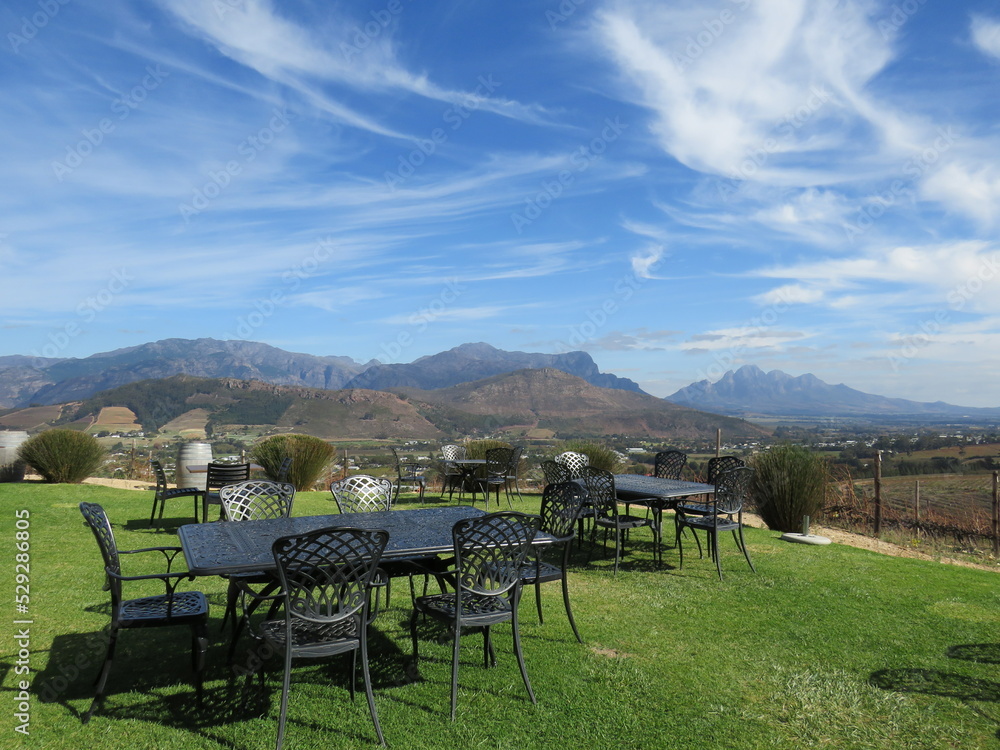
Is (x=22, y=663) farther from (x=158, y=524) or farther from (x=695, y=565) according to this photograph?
(x=695, y=565)

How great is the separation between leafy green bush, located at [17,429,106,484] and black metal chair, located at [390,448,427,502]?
5457 millimetres

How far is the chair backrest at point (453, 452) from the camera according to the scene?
36.2 feet

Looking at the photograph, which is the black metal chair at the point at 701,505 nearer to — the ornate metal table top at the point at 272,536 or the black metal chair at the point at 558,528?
the black metal chair at the point at 558,528

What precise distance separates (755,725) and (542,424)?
1273 inches

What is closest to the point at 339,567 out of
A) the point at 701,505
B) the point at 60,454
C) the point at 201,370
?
the point at 701,505

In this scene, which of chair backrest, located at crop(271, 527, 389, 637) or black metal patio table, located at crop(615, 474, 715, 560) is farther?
black metal patio table, located at crop(615, 474, 715, 560)

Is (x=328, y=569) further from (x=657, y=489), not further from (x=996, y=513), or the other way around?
(x=996, y=513)

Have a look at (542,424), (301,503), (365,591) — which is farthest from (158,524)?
(542,424)

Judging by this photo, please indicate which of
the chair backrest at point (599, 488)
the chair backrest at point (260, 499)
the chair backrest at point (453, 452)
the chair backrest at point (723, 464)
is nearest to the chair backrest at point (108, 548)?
the chair backrest at point (260, 499)

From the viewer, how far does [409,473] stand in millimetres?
11367

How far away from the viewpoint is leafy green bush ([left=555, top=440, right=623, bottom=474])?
11.2 metres

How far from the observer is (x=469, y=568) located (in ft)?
10.6

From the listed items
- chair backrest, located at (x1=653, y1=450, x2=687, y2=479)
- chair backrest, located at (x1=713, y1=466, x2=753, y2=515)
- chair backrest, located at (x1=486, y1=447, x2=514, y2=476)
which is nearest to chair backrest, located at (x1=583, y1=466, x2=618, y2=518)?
chair backrest, located at (x1=713, y1=466, x2=753, y2=515)

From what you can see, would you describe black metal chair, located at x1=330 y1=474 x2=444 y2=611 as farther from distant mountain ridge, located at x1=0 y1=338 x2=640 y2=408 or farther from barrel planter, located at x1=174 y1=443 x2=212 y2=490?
distant mountain ridge, located at x1=0 y1=338 x2=640 y2=408
